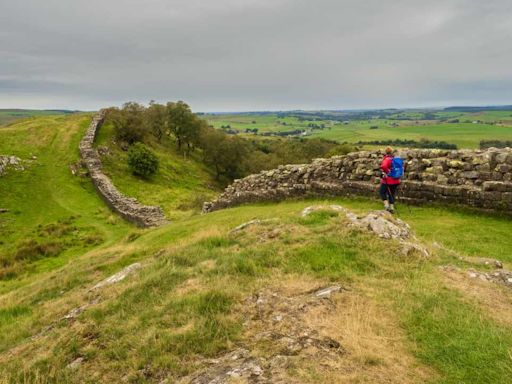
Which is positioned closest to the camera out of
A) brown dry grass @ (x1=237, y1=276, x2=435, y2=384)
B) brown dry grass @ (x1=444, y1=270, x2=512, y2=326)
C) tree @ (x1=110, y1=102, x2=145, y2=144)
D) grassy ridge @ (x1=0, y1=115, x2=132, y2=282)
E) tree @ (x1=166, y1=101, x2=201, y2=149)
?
brown dry grass @ (x1=237, y1=276, x2=435, y2=384)

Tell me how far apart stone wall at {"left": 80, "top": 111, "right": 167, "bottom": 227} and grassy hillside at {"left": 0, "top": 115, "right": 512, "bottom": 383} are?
1507 cm

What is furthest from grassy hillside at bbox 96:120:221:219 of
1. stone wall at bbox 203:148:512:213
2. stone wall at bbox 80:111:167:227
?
stone wall at bbox 203:148:512:213

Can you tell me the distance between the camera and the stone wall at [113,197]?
94.6 ft

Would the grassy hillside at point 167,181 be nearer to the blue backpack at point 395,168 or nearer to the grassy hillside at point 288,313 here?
the blue backpack at point 395,168

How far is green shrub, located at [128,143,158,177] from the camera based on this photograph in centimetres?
5041

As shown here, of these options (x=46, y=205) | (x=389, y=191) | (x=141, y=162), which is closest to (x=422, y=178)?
(x=389, y=191)

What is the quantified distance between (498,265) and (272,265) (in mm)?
5451

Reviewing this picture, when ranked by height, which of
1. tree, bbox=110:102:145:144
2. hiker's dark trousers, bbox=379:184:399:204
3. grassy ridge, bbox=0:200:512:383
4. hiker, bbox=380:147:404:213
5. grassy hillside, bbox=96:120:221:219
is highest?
tree, bbox=110:102:145:144

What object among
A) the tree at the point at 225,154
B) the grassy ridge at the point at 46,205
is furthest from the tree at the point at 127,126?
the tree at the point at 225,154

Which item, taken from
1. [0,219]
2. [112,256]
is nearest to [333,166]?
[112,256]

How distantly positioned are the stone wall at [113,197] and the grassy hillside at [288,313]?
15.1 meters

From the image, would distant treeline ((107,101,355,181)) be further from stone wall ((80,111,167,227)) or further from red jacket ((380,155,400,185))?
red jacket ((380,155,400,185))

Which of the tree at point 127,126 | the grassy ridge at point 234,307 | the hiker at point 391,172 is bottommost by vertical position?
the grassy ridge at point 234,307

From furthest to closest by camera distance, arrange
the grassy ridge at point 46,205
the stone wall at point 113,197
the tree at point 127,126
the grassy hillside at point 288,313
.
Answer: the tree at point 127,126 < the stone wall at point 113,197 < the grassy ridge at point 46,205 < the grassy hillside at point 288,313
